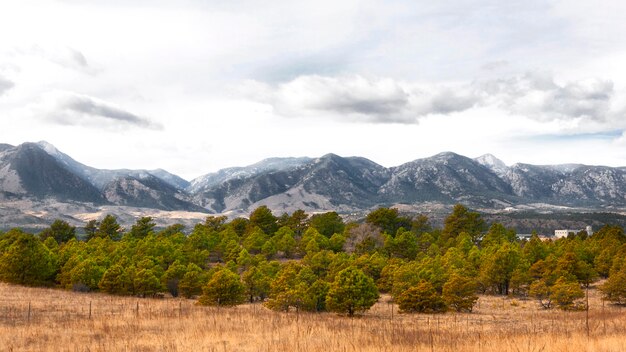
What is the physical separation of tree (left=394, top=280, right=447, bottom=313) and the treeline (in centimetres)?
10

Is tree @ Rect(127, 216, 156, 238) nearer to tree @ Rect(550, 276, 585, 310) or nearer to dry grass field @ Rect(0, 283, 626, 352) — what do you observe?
dry grass field @ Rect(0, 283, 626, 352)

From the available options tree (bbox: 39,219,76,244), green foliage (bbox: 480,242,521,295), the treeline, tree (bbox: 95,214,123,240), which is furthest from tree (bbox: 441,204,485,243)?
tree (bbox: 39,219,76,244)

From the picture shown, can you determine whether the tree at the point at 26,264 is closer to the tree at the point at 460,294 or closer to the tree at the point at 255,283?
the tree at the point at 255,283

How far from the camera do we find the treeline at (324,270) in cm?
4462

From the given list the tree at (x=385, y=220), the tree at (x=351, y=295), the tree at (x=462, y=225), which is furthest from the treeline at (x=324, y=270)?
the tree at (x=385, y=220)

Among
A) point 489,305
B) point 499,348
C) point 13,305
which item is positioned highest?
point 499,348

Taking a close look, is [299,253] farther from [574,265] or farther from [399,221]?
[574,265]

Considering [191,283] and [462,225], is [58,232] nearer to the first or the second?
[191,283]

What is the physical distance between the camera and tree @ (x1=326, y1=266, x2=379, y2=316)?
4009 centimetres

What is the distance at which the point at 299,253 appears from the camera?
289 feet

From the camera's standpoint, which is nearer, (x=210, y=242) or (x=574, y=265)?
(x=574, y=265)

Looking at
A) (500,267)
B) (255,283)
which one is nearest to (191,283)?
(255,283)

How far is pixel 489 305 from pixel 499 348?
4566cm

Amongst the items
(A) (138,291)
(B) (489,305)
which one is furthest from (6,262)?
(B) (489,305)
